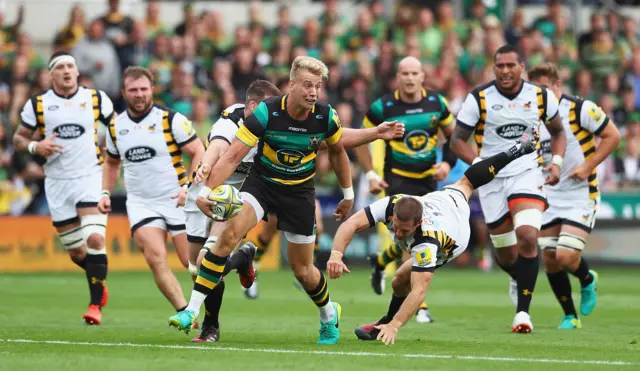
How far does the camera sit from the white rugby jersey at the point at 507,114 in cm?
1244

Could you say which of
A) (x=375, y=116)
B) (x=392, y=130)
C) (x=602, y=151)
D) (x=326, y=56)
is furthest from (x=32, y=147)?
(x=326, y=56)

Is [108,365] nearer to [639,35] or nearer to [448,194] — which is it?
[448,194]

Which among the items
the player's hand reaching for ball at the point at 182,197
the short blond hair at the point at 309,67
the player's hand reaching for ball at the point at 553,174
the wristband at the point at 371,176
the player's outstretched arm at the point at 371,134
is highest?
the short blond hair at the point at 309,67

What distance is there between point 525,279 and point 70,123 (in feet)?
17.5

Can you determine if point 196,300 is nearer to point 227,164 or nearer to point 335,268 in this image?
point 227,164

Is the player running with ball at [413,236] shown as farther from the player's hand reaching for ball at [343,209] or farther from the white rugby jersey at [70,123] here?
the white rugby jersey at [70,123]

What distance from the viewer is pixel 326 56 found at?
2375cm

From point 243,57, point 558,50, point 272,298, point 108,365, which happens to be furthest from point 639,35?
point 108,365

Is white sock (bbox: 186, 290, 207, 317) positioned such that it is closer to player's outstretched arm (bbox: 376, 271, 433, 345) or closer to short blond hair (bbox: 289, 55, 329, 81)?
player's outstretched arm (bbox: 376, 271, 433, 345)

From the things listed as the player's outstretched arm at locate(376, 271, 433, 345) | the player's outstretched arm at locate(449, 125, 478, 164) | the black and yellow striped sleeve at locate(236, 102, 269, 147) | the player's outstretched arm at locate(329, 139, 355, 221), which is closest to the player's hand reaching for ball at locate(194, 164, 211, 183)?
the black and yellow striped sleeve at locate(236, 102, 269, 147)

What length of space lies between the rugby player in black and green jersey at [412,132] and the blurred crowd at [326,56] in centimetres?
810

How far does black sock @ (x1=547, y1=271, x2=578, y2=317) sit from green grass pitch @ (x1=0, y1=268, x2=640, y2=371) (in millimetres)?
299

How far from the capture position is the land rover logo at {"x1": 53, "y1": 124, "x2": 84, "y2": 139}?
13.6 metres

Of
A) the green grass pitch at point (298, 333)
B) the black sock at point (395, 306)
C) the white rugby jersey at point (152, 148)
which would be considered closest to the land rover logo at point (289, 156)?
the green grass pitch at point (298, 333)
